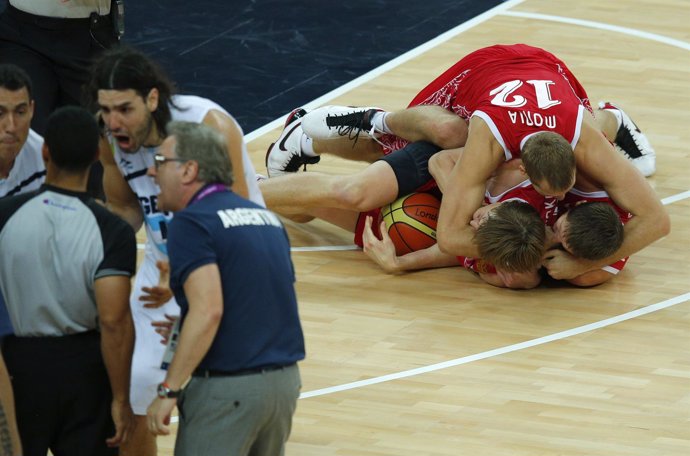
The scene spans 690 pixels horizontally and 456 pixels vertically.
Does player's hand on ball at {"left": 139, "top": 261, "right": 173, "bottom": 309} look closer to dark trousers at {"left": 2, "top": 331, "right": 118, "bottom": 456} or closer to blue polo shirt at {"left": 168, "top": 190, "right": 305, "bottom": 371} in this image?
dark trousers at {"left": 2, "top": 331, "right": 118, "bottom": 456}

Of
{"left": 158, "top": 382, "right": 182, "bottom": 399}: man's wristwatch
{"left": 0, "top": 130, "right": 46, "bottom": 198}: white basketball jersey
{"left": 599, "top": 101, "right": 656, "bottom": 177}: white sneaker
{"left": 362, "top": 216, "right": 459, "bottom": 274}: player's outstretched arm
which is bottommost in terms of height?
{"left": 362, "top": 216, "right": 459, "bottom": 274}: player's outstretched arm

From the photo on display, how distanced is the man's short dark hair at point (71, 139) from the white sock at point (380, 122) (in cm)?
356

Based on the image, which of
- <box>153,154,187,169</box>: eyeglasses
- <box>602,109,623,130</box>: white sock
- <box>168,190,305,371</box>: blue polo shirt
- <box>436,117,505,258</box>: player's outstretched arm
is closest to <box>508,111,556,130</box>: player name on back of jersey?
<box>436,117,505,258</box>: player's outstretched arm

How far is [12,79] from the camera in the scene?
532cm

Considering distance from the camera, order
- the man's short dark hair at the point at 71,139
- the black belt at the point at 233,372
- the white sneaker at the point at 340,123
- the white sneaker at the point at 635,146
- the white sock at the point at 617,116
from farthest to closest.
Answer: the white sneaker at the point at 635,146
the white sock at the point at 617,116
the white sneaker at the point at 340,123
the man's short dark hair at the point at 71,139
the black belt at the point at 233,372

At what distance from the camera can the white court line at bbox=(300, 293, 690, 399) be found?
6.53 metres

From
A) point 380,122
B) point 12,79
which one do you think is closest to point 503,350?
point 380,122

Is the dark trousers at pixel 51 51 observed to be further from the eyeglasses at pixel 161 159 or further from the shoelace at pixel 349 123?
the eyeglasses at pixel 161 159

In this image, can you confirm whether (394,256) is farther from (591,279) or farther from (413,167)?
(591,279)

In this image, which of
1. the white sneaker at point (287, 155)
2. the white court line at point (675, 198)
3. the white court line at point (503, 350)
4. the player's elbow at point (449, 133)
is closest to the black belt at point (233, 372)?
the white court line at point (503, 350)

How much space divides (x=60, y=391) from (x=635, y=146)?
16.3ft

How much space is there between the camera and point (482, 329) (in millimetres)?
7145

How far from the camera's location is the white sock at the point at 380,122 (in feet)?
27.0

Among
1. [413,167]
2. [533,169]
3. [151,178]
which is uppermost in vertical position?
[151,178]
